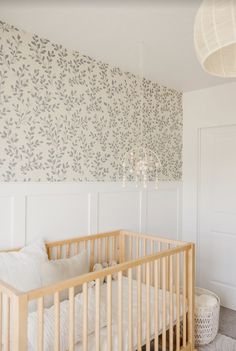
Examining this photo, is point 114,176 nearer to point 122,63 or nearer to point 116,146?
point 116,146

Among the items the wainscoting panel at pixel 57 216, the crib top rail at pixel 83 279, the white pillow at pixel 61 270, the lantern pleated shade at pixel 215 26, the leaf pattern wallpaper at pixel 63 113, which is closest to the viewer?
the lantern pleated shade at pixel 215 26

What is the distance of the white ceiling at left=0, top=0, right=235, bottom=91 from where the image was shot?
1762 millimetres

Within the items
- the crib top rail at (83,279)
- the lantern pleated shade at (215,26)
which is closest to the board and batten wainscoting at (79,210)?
the crib top rail at (83,279)

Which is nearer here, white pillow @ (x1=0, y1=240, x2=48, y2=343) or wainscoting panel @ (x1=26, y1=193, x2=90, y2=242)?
white pillow @ (x1=0, y1=240, x2=48, y2=343)

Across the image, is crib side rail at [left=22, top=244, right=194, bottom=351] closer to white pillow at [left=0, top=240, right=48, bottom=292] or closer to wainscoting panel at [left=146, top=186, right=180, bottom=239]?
white pillow at [left=0, top=240, right=48, bottom=292]

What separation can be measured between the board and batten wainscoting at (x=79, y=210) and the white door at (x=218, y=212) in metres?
0.37

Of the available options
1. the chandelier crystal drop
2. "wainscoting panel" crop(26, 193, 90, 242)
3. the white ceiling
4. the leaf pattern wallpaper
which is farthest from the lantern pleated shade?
the chandelier crystal drop

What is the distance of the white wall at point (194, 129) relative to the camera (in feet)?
10.6

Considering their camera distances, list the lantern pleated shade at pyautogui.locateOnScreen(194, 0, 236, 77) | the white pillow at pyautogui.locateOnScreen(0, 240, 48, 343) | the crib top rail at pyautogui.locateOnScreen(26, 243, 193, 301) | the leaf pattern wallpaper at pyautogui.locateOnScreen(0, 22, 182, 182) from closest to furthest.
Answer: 1. the lantern pleated shade at pyautogui.locateOnScreen(194, 0, 236, 77)
2. the crib top rail at pyautogui.locateOnScreen(26, 243, 193, 301)
3. the white pillow at pyautogui.locateOnScreen(0, 240, 48, 343)
4. the leaf pattern wallpaper at pyautogui.locateOnScreen(0, 22, 182, 182)

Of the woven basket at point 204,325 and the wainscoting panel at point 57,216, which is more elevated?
the wainscoting panel at point 57,216

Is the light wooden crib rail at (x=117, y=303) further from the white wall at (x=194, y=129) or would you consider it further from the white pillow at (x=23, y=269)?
the white wall at (x=194, y=129)

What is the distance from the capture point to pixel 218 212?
3.30m

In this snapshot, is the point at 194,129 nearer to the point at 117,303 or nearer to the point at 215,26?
the point at 117,303

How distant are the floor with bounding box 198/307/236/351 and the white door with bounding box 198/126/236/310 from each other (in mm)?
233
